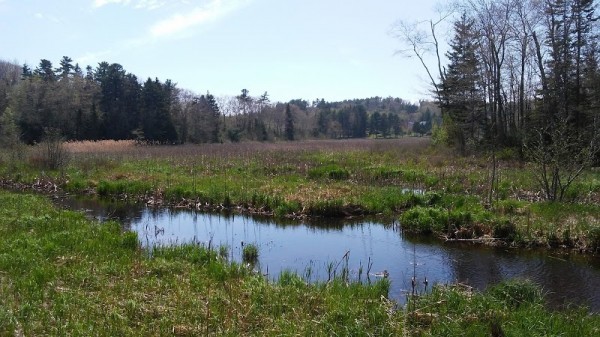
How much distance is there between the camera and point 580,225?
38.0ft

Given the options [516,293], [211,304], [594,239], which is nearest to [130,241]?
[211,304]

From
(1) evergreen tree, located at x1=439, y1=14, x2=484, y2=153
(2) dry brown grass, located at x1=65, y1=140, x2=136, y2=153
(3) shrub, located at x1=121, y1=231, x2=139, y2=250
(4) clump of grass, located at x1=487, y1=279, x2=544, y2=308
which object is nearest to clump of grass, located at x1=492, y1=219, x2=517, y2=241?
(4) clump of grass, located at x1=487, y1=279, x2=544, y2=308

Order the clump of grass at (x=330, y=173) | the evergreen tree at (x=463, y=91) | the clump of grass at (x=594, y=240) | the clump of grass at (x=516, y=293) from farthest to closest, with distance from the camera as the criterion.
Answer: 1. the evergreen tree at (x=463, y=91)
2. the clump of grass at (x=330, y=173)
3. the clump of grass at (x=594, y=240)
4. the clump of grass at (x=516, y=293)

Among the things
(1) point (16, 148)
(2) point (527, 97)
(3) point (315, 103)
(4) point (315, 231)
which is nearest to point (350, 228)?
(4) point (315, 231)

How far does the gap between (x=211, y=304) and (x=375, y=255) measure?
5.38 metres

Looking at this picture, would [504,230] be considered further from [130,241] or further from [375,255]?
[130,241]

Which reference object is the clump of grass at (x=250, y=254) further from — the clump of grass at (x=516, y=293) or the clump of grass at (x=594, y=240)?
the clump of grass at (x=594, y=240)

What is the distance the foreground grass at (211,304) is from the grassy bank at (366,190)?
5126mm

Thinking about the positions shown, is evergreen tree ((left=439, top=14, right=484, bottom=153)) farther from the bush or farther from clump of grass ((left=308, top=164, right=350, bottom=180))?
the bush

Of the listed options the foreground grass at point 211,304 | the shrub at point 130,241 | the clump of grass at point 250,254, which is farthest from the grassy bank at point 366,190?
the shrub at point 130,241

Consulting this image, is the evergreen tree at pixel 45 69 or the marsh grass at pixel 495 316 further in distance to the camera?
the evergreen tree at pixel 45 69

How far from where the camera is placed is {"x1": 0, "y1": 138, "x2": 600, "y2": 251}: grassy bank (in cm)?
1235

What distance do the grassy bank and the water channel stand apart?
831 mm

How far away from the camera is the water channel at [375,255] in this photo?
9.14 meters
